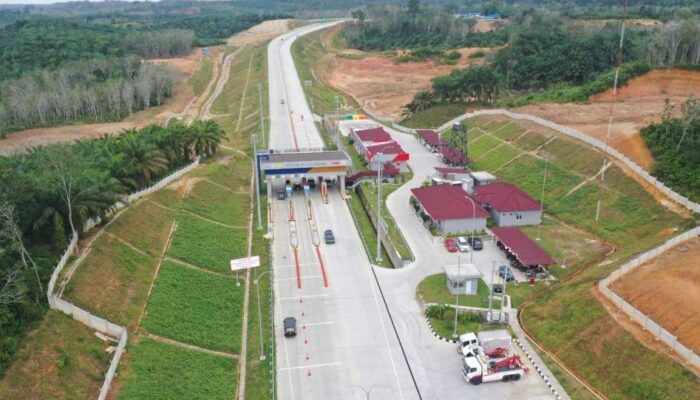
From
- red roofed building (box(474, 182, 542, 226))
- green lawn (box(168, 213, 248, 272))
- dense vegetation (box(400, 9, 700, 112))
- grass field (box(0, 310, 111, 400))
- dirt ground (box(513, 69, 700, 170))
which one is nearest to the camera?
grass field (box(0, 310, 111, 400))

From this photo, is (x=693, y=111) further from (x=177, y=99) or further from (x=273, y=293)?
(x=177, y=99)

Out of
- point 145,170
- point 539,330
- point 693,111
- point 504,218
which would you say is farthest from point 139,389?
point 693,111

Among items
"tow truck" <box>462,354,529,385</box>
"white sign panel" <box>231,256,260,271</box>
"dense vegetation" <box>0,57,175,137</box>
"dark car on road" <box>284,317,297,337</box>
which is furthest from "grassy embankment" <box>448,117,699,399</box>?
"dense vegetation" <box>0,57,175,137</box>

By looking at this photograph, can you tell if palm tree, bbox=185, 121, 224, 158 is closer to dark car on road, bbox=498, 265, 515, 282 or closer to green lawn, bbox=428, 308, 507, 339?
dark car on road, bbox=498, 265, 515, 282

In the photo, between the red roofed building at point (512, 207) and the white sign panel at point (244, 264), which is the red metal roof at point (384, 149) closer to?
the red roofed building at point (512, 207)

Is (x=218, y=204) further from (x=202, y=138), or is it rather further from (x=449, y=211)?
(x=449, y=211)

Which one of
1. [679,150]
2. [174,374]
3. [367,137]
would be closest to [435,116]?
[367,137]
